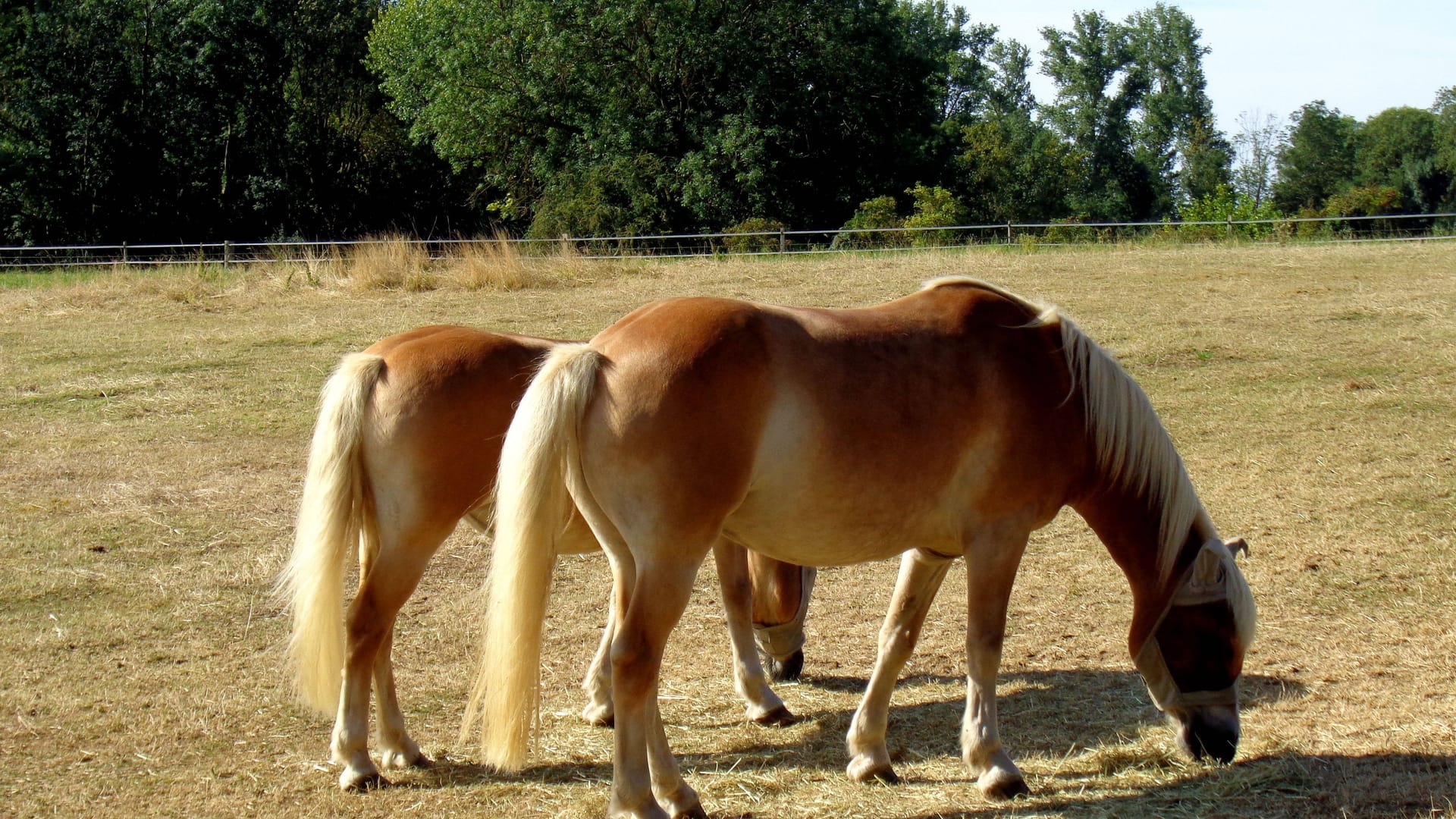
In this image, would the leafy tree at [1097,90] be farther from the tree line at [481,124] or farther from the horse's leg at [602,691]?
the horse's leg at [602,691]

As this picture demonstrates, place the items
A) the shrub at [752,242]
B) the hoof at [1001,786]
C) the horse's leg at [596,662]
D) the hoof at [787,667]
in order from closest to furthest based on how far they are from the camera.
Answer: the hoof at [1001,786]
the horse's leg at [596,662]
the hoof at [787,667]
the shrub at [752,242]

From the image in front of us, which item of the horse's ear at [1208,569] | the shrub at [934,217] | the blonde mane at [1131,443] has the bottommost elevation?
the horse's ear at [1208,569]

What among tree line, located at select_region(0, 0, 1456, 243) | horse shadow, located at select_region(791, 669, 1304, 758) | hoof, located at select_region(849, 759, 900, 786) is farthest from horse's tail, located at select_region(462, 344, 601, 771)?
tree line, located at select_region(0, 0, 1456, 243)

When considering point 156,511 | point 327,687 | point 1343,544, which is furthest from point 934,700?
point 156,511

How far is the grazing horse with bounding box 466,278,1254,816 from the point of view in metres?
3.45

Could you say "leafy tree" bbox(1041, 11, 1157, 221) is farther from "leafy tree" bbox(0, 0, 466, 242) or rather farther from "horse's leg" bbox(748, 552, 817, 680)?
"horse's leg" bbox(748, 552, 817, 680)

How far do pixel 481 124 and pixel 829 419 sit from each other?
3280 cm

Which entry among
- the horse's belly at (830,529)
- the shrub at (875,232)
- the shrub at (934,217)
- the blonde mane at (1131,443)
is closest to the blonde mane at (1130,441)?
the blonde mane at (1131,443)

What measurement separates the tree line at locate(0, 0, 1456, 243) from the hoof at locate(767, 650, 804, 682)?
23.6m

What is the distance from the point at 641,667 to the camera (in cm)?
346

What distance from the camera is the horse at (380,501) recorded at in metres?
4.05

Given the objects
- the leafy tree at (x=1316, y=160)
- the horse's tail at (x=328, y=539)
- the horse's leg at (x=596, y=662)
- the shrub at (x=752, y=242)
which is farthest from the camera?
the leafy tree at (x=1316, y=160)

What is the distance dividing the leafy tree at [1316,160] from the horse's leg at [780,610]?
5667 centimetres

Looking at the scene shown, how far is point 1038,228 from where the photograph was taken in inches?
1005
